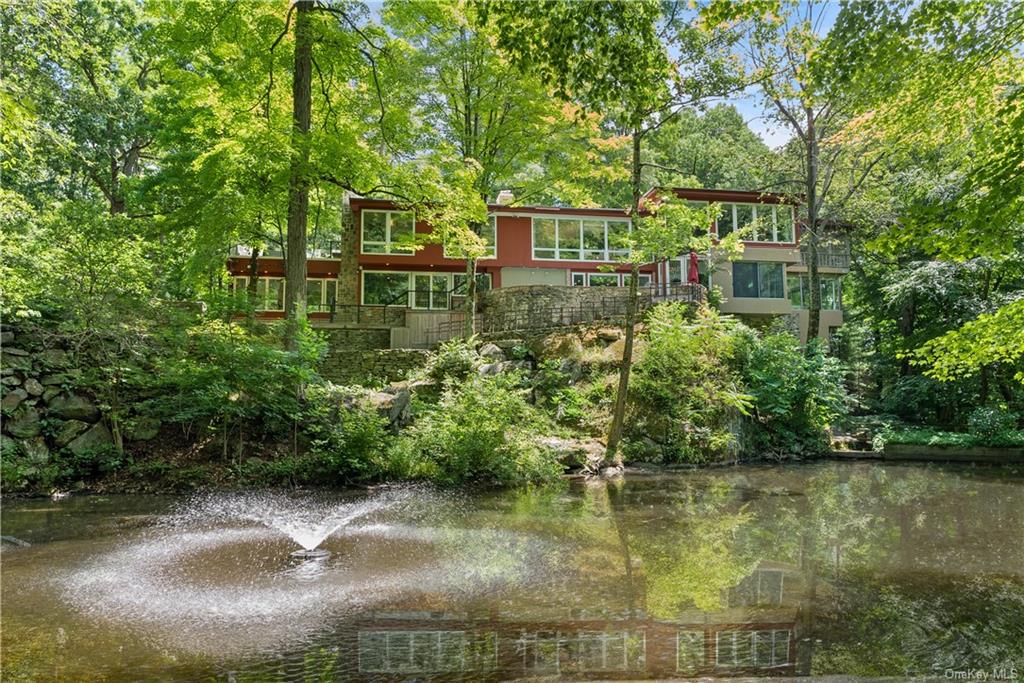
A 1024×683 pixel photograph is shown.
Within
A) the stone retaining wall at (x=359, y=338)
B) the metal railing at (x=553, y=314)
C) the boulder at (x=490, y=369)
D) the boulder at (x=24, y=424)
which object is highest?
the metal railing at (x=553, y=314)

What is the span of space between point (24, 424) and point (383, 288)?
635 inches

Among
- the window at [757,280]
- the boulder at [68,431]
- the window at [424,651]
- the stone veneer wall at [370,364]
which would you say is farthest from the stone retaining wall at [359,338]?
the window at [424,651]

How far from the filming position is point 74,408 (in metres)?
10.4

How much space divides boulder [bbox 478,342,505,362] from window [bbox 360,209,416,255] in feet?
29.8

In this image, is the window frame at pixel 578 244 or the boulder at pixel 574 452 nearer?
the boulder at pixel 574 452

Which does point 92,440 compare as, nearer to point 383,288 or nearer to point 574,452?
point 574,452

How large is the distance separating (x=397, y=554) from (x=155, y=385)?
6.89m

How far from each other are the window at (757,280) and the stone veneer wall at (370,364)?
47.2 feet

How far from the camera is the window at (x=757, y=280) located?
82.1 ft

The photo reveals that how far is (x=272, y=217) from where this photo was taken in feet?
54.5

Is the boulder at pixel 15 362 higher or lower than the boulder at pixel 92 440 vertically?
higher

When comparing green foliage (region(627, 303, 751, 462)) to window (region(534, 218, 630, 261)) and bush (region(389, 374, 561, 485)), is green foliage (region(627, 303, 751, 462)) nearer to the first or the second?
bush (region(389, 374, 561, 485))

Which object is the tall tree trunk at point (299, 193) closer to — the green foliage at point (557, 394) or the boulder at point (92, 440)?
the boulder at point (92, 440)

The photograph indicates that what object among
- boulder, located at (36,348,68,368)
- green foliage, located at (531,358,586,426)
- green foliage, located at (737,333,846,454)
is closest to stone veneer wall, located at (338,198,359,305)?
green foliage, located at (531,358,586,426)
